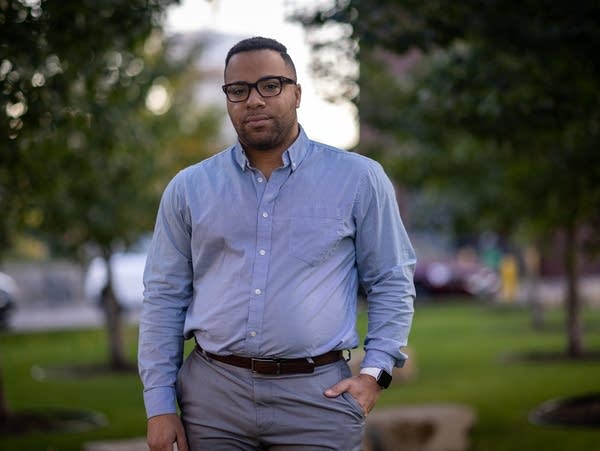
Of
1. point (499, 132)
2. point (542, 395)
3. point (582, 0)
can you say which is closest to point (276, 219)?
point (582, 0)

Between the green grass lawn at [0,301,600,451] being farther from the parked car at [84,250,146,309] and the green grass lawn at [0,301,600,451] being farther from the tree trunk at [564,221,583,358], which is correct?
the parked car at [84,250,146,309]

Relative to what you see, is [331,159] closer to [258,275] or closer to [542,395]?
[258,275]

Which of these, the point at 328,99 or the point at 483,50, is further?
the point at 328,99

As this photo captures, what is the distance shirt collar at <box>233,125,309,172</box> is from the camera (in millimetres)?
3783

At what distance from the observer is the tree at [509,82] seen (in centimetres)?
745

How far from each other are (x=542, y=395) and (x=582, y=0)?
6.29 meters

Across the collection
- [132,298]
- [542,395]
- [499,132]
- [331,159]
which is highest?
[331,159]

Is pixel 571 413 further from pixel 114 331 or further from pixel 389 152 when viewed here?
pixel 114 331

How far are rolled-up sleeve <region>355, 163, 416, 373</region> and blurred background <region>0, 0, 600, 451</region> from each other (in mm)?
3697

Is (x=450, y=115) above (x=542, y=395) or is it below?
above

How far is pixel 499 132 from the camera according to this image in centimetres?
923

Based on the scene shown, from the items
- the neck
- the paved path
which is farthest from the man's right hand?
the paved path

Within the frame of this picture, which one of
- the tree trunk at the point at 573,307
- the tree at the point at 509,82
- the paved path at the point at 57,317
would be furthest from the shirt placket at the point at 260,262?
the paved path at the point at 57,317

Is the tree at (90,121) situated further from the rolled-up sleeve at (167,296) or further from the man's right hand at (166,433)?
the man's right hand at (166,433)
